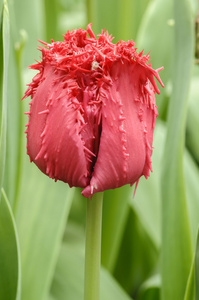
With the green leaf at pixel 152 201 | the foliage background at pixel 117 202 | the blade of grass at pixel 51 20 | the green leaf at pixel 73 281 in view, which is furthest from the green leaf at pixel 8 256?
the blade of grass at pixel 51 20

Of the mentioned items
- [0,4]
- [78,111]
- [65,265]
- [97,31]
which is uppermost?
[97,31]

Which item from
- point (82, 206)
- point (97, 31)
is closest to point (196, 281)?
point (82, 206)

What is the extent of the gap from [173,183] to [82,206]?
58 cm

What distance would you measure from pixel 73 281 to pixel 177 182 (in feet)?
1.02

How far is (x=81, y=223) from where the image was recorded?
1.25m

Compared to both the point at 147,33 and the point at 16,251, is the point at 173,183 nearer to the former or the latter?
the point at 16,251

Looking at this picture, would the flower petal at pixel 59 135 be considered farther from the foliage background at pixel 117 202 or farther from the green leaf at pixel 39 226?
the green leaf at pixel 39 226

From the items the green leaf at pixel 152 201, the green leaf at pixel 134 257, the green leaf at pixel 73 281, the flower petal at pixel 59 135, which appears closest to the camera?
the flower petal at pixel 59 135

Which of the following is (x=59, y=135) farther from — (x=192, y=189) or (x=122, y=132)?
(x=192, y=189)

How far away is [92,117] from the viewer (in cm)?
40

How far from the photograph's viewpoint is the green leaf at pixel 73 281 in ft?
2.87

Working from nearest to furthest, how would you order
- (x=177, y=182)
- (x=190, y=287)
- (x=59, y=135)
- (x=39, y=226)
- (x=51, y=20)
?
(x=59, y=135), (x=190, y=287), (x=177, y=182), (x=39, y=226), (x=51, y=20)

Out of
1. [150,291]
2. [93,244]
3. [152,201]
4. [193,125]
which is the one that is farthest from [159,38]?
[93,244]

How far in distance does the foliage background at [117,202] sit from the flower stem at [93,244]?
0.10m
